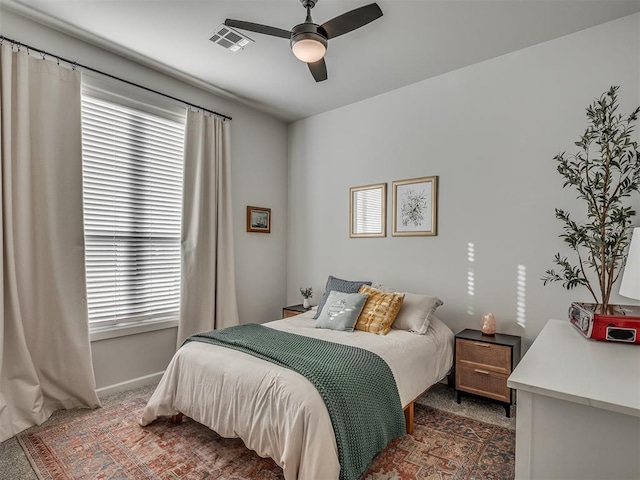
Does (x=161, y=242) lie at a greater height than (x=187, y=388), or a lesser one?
greater

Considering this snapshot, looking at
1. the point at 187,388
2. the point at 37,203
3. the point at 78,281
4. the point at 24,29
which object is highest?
the point at 24,29

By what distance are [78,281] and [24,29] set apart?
1.89 meters

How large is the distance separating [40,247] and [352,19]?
2.69m

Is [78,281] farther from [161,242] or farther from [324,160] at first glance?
[324,160]

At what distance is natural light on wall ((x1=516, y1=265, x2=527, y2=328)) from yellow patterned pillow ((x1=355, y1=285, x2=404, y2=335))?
3.13 feet

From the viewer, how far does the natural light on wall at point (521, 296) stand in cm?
296

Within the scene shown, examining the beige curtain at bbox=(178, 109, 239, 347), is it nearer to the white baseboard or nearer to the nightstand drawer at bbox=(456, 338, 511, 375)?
the white baseboard

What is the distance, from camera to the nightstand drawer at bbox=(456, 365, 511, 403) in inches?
106

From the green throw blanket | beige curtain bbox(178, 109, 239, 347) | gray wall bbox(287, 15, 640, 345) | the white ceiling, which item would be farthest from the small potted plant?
the white ceiling

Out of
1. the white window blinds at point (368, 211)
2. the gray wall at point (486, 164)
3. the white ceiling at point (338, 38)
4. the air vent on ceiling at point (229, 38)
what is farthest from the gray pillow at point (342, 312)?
the air vent on ceiling at point (229, 38)

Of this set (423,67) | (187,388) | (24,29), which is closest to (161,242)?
(187,388)

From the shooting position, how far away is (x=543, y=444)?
1.11 m

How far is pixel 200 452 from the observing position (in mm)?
2229

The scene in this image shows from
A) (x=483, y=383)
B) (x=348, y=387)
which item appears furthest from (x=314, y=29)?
(x=483, y=383)
